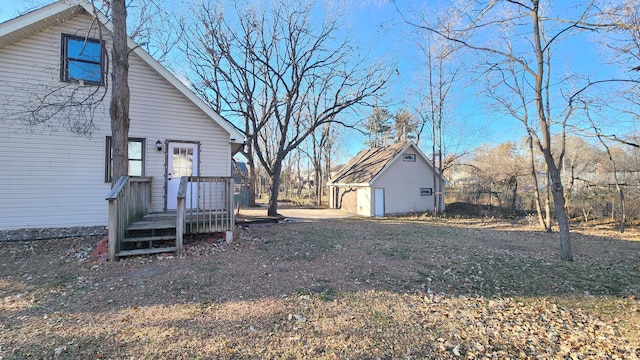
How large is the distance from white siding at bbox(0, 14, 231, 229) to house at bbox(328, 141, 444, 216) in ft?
Answer: 40.1

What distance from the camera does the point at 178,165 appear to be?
8.98 m

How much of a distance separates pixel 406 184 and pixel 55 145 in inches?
676

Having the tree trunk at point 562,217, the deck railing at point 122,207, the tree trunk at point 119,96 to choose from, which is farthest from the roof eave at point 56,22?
the tree trunk at point 562,217

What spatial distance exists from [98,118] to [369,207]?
1387 centimetres

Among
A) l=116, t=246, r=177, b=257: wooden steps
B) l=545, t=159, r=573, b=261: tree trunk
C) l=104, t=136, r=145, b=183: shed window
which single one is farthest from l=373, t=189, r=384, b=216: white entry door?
l=116, t=246, r=177, b=257: wooden steps

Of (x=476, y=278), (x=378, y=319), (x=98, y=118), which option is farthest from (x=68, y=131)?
(x=476, y=278)

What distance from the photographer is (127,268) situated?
4973 millimetres

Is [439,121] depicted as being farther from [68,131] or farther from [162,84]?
[68,131]

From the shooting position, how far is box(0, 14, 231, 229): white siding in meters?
7.33

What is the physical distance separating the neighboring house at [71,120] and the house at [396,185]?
38.5 feet

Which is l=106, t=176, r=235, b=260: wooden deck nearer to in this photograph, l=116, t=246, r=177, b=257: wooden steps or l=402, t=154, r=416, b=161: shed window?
l=116, t=246, r=177, b=257: wooden steps

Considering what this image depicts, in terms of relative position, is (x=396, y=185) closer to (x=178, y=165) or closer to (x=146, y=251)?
(x=178, y=165)

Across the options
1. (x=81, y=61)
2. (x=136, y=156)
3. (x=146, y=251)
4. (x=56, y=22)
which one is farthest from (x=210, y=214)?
(x=56, y=22)

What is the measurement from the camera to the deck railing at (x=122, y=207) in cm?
514
